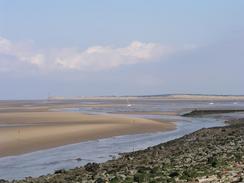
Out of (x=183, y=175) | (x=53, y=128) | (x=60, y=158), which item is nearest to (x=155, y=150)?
(x=60, y=158)

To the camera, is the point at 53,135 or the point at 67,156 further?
the point at 53,135

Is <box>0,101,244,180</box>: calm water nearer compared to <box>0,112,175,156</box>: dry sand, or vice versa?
<box>0,101,244,180</box>: calm water

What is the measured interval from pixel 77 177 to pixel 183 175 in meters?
4.01

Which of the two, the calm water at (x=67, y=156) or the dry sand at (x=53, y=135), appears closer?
the calm water at (x=67, y=156)

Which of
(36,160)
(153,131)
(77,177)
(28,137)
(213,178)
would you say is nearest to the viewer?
(213,178)

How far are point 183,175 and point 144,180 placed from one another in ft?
3.25

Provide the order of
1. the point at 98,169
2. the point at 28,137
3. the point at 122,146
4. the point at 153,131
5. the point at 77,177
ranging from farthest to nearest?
1. the point at 153,131
2. the point at 28,137
3. the point at 122,146
4. the point at 98,169
5. the point at 77,177

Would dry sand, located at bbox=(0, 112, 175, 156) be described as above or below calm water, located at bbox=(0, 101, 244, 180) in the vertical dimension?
above

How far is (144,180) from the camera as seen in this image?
12484mm

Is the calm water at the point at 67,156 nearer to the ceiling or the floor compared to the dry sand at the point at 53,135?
nearer to the floor

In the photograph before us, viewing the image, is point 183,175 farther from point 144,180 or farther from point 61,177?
point 61,177

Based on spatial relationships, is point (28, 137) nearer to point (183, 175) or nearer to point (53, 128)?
point (53, 128)

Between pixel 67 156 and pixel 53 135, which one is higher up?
pixel 53 135

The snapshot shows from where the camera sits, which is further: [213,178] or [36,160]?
[36,160]
